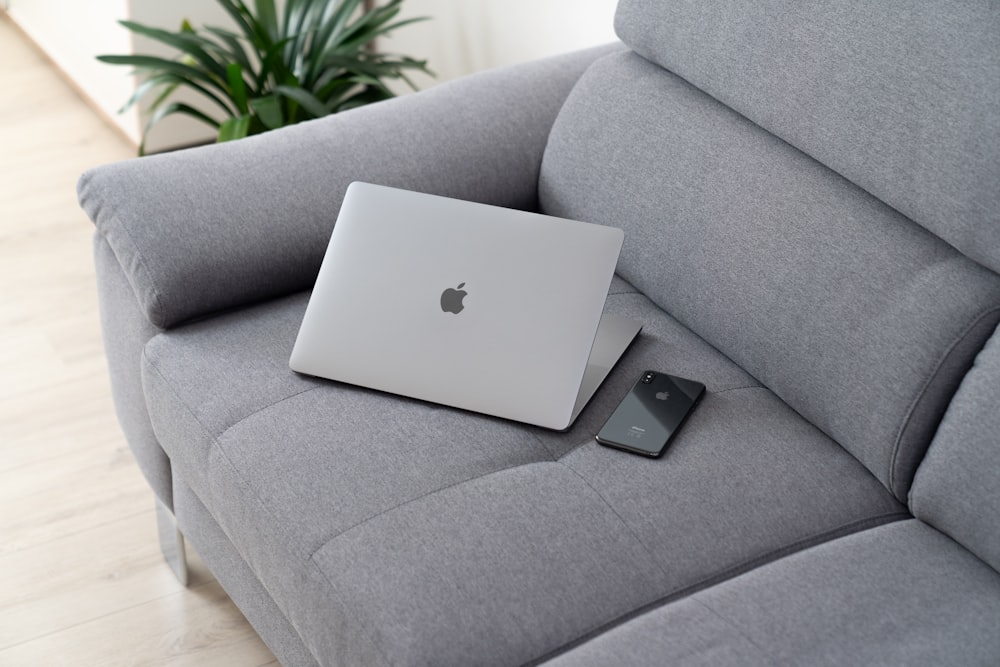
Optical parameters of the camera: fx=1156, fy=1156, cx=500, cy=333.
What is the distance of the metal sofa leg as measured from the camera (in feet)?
6.30

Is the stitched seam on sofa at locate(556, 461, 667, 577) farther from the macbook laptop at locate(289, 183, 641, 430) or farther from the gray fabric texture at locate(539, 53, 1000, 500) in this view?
the gray fabric texture at locate(539, 53, 1000, 500)

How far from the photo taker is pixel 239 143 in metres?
1.93

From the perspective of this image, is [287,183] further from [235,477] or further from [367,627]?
[367,627]

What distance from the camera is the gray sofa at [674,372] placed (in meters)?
1.31

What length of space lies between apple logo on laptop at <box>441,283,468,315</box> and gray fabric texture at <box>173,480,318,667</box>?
46cm

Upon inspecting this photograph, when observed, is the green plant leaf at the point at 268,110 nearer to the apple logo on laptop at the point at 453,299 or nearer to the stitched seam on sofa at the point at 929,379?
the apple logo on laptop at the point at 453,299

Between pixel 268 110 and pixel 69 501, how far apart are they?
1000 millimetres

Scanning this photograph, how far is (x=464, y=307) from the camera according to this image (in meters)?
1.63

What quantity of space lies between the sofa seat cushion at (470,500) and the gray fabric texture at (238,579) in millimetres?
86

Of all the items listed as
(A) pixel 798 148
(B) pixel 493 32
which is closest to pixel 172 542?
(A) pixel 798 148

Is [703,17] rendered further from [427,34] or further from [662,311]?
[427,34]

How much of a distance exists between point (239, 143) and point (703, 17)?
781mm

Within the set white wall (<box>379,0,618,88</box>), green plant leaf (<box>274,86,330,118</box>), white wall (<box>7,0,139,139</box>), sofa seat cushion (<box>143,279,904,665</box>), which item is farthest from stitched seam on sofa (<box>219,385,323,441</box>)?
white wall (<box>7,0,139,139</box>)

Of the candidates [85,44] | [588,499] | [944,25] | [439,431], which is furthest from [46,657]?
[85,44]
